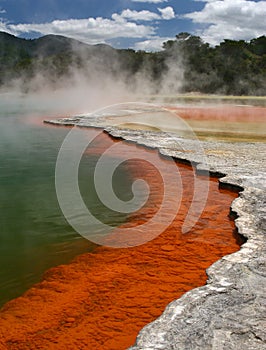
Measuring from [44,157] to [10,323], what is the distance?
7.45 metres

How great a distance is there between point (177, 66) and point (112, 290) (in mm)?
47273

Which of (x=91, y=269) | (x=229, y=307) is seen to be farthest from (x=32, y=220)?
(x=229, y=307)

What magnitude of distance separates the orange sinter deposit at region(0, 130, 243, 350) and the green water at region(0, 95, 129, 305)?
25cm

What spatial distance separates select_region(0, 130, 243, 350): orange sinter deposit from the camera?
333cm

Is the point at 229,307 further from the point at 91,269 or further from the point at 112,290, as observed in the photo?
the point at 91,269

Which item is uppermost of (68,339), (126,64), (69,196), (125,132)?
(126,64)

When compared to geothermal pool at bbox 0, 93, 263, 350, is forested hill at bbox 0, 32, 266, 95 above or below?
above

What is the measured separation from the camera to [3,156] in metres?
10.7

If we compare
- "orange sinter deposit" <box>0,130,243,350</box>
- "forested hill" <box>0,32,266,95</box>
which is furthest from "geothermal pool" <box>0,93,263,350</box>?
"forested hill" <box>0,32,266,95</box>

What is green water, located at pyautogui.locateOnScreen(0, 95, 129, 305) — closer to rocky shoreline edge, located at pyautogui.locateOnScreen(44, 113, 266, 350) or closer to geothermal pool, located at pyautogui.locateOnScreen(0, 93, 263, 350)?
geothermal pool, located at pyautogui.locateOnScreen(0, 93, 263, 350)

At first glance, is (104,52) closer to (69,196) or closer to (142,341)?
(69,196)

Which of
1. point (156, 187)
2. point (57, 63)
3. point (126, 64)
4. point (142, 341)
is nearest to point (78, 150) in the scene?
point (156, 187)

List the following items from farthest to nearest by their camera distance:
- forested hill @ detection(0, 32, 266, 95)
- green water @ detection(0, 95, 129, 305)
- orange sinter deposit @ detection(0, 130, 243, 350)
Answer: forested hill @ detection(0, 32, 266, 95)
green water @ detection(0, 95, 129, 305)
orange sinter deposit @ detection(0, 130, 243, 350)

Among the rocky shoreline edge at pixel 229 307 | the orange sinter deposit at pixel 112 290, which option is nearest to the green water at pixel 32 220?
the orange sinter deposit at pixel 112 290
